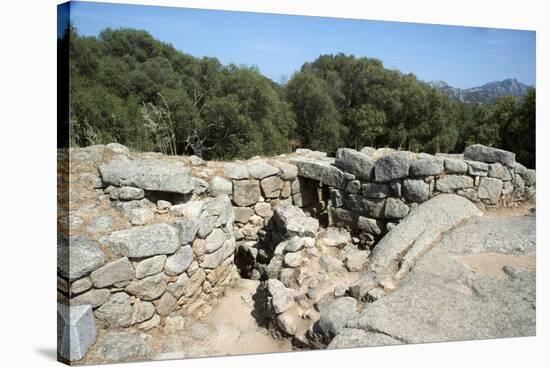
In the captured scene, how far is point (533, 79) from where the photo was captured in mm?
5684

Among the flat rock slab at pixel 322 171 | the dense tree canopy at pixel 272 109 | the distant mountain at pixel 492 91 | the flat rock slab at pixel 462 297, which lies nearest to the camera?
the flat rock slab at pixel 462 297

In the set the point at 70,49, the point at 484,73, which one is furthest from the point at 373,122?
the point at 70,49

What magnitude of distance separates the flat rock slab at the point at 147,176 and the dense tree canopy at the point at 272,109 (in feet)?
4.57

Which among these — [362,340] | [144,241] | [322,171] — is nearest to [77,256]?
[144,241]

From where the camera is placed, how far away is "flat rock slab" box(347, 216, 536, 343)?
169 inches

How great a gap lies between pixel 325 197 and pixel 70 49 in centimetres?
495

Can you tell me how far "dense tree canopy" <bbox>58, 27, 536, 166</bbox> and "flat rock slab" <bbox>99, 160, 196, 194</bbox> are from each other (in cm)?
139

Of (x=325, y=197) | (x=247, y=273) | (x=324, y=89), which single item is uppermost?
(x=324, y=89)

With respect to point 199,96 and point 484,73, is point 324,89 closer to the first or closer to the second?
point 199,96

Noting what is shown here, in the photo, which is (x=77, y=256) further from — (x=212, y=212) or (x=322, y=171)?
(x=322, y=171)

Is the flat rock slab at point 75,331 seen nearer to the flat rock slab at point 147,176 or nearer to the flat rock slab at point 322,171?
the flat rock slab at point 147,176

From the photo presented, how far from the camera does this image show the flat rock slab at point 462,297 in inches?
169

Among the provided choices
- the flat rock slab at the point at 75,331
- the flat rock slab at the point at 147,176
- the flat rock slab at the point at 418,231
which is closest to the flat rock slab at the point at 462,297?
the flat rock slab at the point at 418,231

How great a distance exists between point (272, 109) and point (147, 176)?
7.81 m
